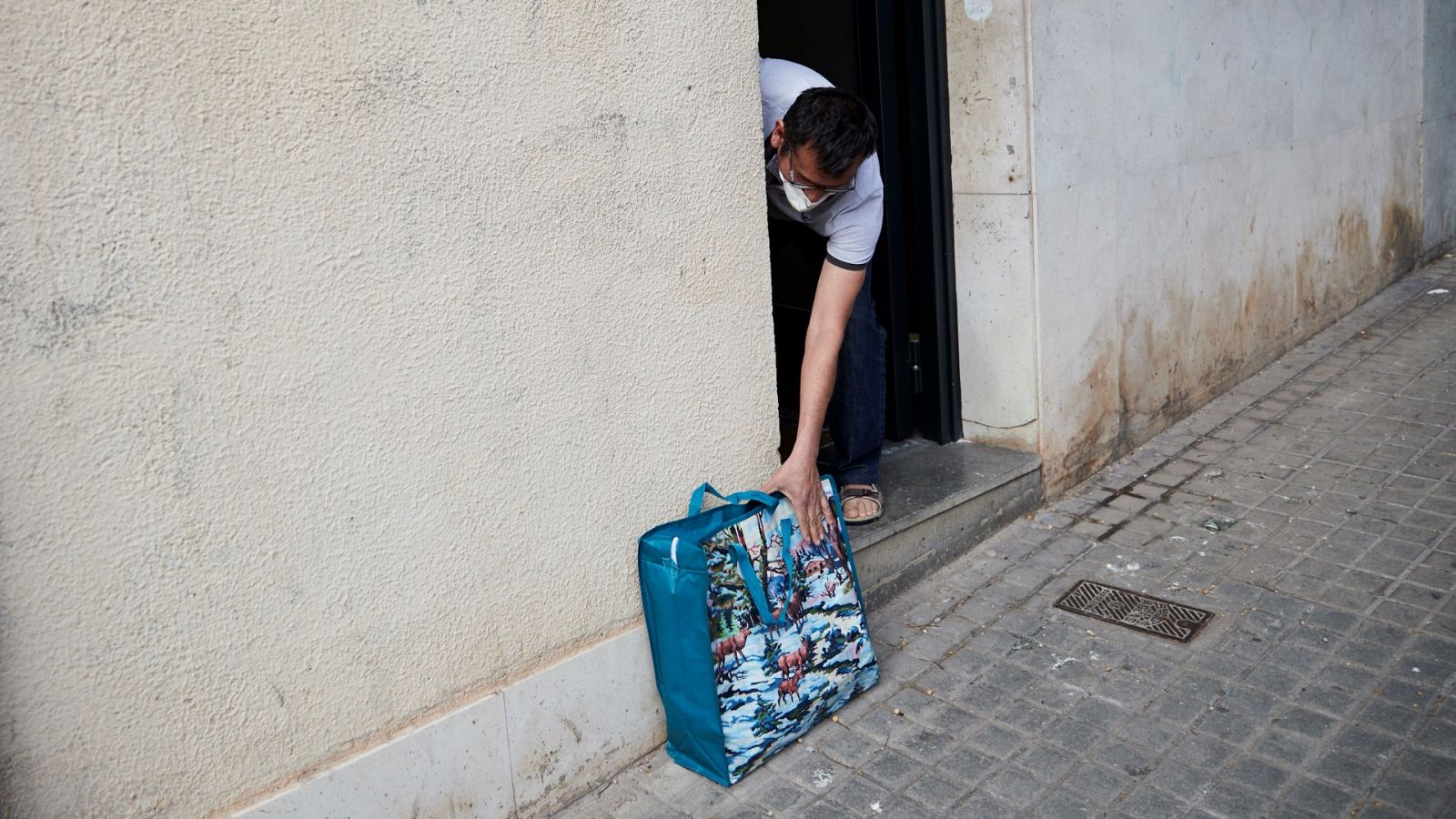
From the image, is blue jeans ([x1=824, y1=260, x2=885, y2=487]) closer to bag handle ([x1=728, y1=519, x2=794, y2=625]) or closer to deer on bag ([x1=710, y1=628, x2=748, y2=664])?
bag handle ([x1=728, y1=519, x2=794, y2=625])

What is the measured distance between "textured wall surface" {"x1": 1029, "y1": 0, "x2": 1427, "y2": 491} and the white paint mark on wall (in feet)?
0.54

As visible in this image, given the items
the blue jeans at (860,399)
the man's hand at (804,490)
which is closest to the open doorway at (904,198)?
the blue jeans at (860,399)

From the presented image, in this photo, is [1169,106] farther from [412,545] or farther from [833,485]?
[412,545]

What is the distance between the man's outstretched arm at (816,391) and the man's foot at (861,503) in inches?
24.8

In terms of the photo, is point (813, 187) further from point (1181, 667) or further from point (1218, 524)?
point (1218, 524)

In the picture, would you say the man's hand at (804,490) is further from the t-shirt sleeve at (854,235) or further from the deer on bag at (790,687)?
the t-shirt sleeve at (854,235)

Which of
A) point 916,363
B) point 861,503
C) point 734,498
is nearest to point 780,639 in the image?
point 734,498

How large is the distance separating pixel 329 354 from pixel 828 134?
4.85 ft

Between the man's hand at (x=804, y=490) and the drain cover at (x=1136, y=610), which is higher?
the man's hand at (x=804, y=490)

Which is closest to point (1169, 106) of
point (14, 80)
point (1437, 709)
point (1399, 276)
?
point (1437, 709)

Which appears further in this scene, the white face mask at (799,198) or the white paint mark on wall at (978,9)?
the white paint mark on wall at (978,9)

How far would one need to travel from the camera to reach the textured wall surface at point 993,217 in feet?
14.0

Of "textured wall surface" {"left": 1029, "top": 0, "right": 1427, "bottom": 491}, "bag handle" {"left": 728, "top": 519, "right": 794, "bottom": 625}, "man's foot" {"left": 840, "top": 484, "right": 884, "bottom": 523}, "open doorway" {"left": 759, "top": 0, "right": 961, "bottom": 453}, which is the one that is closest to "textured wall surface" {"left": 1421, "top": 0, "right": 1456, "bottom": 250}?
"textured wall surface" {"left": 1029, "top": 0, "right": 1427, "bottom": 491}

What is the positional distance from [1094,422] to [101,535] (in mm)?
3771
